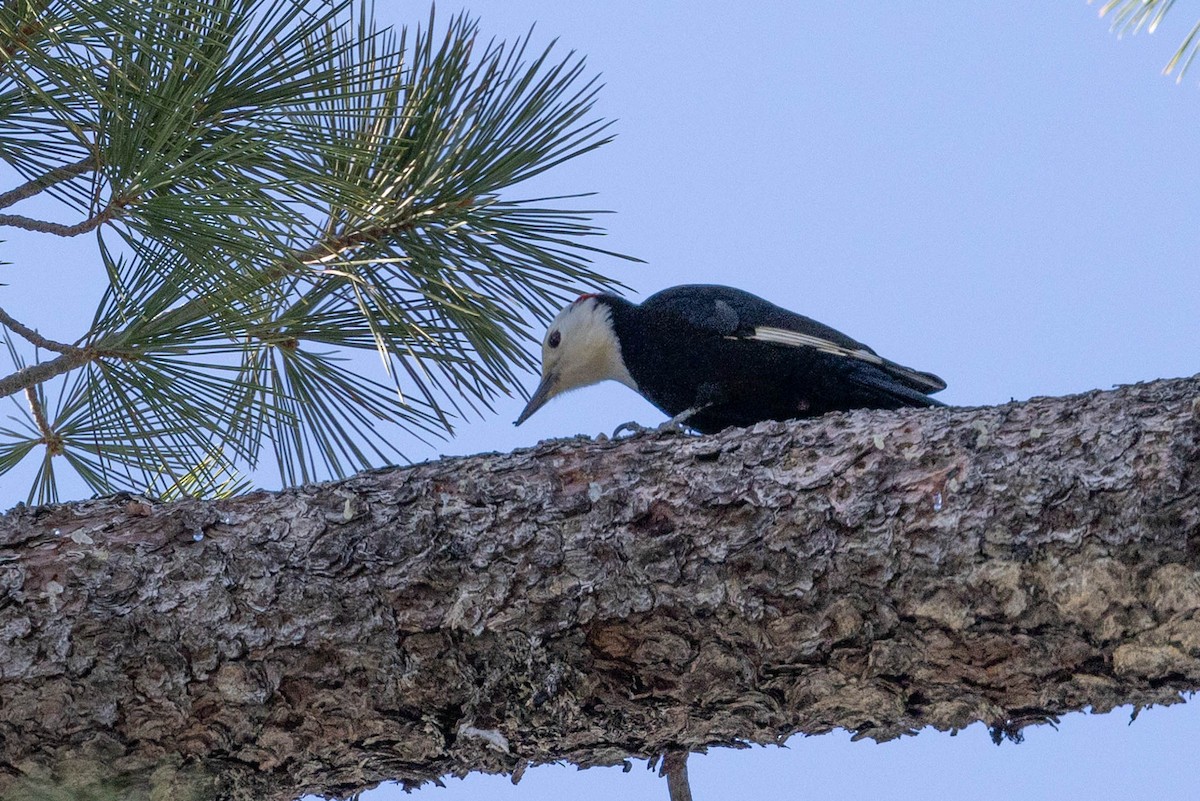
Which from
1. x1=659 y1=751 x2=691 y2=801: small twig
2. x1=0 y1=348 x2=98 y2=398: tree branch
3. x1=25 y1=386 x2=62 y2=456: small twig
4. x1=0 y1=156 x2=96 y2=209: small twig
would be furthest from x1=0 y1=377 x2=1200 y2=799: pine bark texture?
x1=25 y1=386 x2=62 y2=456: small twig

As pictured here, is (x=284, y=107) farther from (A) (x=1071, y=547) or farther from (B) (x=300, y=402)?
(A) (x=1071, y=547)

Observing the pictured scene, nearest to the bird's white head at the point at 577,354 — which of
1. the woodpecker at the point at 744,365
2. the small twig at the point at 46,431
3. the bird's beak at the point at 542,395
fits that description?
the bird's beak at the point at 542,395

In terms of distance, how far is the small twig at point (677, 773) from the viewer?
1.62 m

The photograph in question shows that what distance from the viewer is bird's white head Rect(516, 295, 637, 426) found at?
319cm

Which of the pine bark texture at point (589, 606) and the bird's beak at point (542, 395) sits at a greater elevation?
the bird's beak at point (542, 395)

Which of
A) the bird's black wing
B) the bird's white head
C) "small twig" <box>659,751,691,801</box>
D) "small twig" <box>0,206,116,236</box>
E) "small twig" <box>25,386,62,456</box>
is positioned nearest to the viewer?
"small twig" <box>659,751,691,801</box>

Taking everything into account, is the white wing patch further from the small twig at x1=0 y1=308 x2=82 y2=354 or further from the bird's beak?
the small twig at x1=0 y1=308 x2=82 y2=354

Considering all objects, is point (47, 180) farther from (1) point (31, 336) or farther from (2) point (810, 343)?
(2) point (810, 343)

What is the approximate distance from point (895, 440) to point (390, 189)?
1.18 meters

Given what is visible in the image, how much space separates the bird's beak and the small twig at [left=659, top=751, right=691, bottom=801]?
1.65 m

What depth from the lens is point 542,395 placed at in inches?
128

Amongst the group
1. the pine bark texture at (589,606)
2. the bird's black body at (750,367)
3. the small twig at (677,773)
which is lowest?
the small twig at (677,773)

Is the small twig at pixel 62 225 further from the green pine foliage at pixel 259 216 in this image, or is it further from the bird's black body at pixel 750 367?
the bird's black body at pixel 750 367

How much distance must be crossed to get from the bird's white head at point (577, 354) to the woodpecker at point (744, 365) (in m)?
0.16
